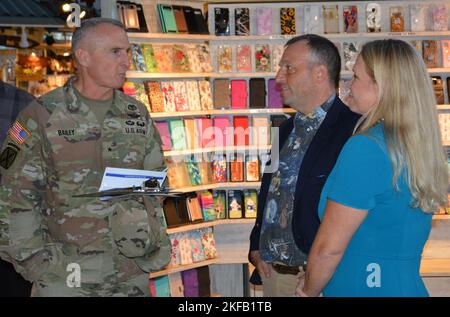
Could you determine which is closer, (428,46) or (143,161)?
(143,161)

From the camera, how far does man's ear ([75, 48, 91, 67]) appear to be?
2.95 metres

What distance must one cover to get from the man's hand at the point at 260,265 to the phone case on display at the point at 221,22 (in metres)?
3.60

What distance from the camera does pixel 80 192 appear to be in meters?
2.82

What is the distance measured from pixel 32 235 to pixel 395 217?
55.5 inches

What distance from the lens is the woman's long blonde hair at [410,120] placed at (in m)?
2.15

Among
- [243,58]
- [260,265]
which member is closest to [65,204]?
[260,265]

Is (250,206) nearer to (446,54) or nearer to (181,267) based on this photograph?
(181,267)

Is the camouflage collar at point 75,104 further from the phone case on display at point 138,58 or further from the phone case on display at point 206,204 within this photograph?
the phone case on display at point 206,204

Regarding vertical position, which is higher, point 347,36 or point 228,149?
point 347,36

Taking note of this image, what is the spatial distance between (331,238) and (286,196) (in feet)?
2.83

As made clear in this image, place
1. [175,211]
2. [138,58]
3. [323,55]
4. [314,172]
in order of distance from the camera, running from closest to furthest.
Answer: [314,172] < [323,55] < [138,58] < [175,211]

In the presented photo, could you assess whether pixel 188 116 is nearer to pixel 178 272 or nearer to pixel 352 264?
pixel 178 272
